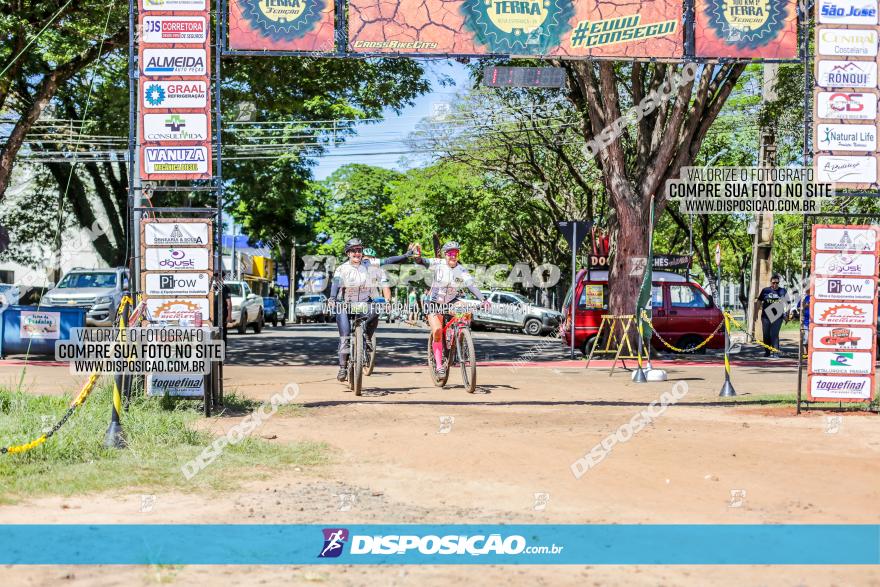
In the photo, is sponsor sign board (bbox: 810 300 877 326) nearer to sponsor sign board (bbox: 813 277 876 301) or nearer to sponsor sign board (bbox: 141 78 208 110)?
sponsor sign board (bbox: 813 277 876 301)

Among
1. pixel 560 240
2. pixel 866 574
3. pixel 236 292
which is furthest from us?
pixel 560 240

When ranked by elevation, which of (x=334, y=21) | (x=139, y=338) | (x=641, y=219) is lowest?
(x=139, y=338)

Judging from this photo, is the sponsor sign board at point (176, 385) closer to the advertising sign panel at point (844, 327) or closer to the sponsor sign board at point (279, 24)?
the sponsor sign board at point (279, 24)

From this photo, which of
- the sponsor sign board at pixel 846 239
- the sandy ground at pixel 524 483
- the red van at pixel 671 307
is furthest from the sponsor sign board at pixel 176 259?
the red van at pixel 671 307

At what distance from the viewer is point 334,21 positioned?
12.1 m

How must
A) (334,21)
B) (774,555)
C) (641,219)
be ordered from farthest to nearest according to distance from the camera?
1. (641,219)
2. (334,21)
3. (774,555)

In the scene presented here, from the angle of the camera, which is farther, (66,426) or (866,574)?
(66,426)

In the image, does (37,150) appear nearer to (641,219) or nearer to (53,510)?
(641,219)

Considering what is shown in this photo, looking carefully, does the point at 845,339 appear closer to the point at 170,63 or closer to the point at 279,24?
the point at 279,24

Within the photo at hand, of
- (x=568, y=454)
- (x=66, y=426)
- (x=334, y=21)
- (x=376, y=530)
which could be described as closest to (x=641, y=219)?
(x=334, y=21)

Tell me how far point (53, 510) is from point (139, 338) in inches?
146

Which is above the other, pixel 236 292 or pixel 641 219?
pixel 641 219

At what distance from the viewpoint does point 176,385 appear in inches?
429

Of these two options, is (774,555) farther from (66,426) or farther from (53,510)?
(66,426)
